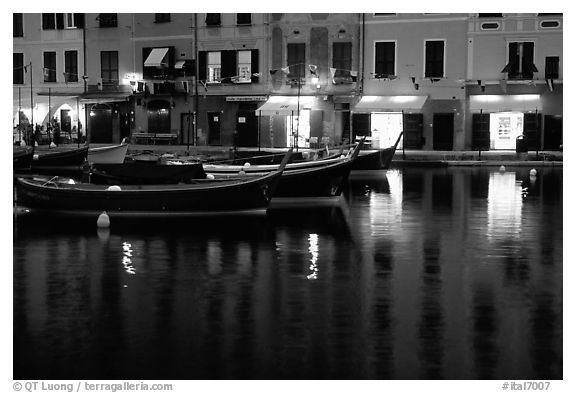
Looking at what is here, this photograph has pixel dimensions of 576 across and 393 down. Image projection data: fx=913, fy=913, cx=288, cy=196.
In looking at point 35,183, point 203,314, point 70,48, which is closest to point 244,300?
point 203,314

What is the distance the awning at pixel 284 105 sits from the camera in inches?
1687

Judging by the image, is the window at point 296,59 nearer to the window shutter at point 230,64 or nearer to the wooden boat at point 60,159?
the window shutter at point 230,64

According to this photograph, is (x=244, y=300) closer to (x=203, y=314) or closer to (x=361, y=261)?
(x=203, y=314)

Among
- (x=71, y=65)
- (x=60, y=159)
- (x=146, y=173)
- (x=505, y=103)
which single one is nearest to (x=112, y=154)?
(x=60, y=159)

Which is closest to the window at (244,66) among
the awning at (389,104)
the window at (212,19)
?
the window at (212,19)

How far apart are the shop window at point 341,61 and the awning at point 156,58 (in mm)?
8927

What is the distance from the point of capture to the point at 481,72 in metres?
42.2

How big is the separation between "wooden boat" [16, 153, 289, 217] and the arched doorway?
2736cm

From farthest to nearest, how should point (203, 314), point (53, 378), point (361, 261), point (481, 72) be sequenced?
point (481, 72) < point (361, 261) < point (203, 314) < point (53, 378)

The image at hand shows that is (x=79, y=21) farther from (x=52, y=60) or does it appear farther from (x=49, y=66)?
(x=49, y=66)

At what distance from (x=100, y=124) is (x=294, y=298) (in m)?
38.0

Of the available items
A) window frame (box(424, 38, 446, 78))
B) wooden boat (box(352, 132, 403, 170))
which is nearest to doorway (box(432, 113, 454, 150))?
window frame (box(424, 38, 446, 78))

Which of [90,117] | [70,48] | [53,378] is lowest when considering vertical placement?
[53,378]

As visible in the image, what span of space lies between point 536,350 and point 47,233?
12.0m
